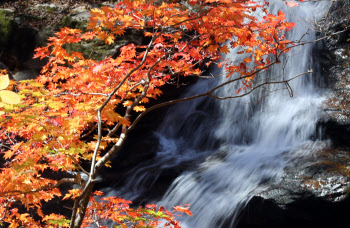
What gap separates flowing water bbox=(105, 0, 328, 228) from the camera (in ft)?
19.3

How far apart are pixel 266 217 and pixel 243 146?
10.9ft

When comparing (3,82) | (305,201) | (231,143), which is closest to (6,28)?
(231,143)

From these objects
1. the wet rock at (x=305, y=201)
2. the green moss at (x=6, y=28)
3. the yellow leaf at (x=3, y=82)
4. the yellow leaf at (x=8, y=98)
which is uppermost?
the green moss at (x=6, y=28)

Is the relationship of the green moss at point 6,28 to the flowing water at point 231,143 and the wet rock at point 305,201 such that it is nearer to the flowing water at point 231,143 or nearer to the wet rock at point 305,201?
the flowing water at point 231,143

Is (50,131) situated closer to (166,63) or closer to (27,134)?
(27,134)

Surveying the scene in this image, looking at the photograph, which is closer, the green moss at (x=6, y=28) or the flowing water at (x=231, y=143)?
the flowing water at (x=231, y=143)

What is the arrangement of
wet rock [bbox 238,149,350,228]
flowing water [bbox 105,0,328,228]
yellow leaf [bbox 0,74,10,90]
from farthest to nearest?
flowing water [bbox 105,0,328,228], wet rock [bbox 238,149,350,228], yellow leaf [bbox 0,74,10,90]

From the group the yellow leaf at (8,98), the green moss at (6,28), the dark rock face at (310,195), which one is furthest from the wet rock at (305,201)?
the green moss at (6,28)

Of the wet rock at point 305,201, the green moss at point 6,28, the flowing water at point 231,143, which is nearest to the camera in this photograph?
the wet rock at point 305,201

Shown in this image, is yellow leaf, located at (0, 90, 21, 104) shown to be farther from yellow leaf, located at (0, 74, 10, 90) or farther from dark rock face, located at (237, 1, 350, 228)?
dark rock face, located at (237, 1, 350, 228)

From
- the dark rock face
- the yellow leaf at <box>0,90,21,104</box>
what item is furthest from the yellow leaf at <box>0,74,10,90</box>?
the dark rock face

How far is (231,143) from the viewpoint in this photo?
8.41m

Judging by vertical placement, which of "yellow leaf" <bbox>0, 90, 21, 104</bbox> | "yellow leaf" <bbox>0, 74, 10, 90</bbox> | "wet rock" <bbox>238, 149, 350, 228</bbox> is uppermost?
"yellow leaf" <bbox>0, 74, 10, 90</bbox>

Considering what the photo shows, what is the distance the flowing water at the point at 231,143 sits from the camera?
19.3 ft
